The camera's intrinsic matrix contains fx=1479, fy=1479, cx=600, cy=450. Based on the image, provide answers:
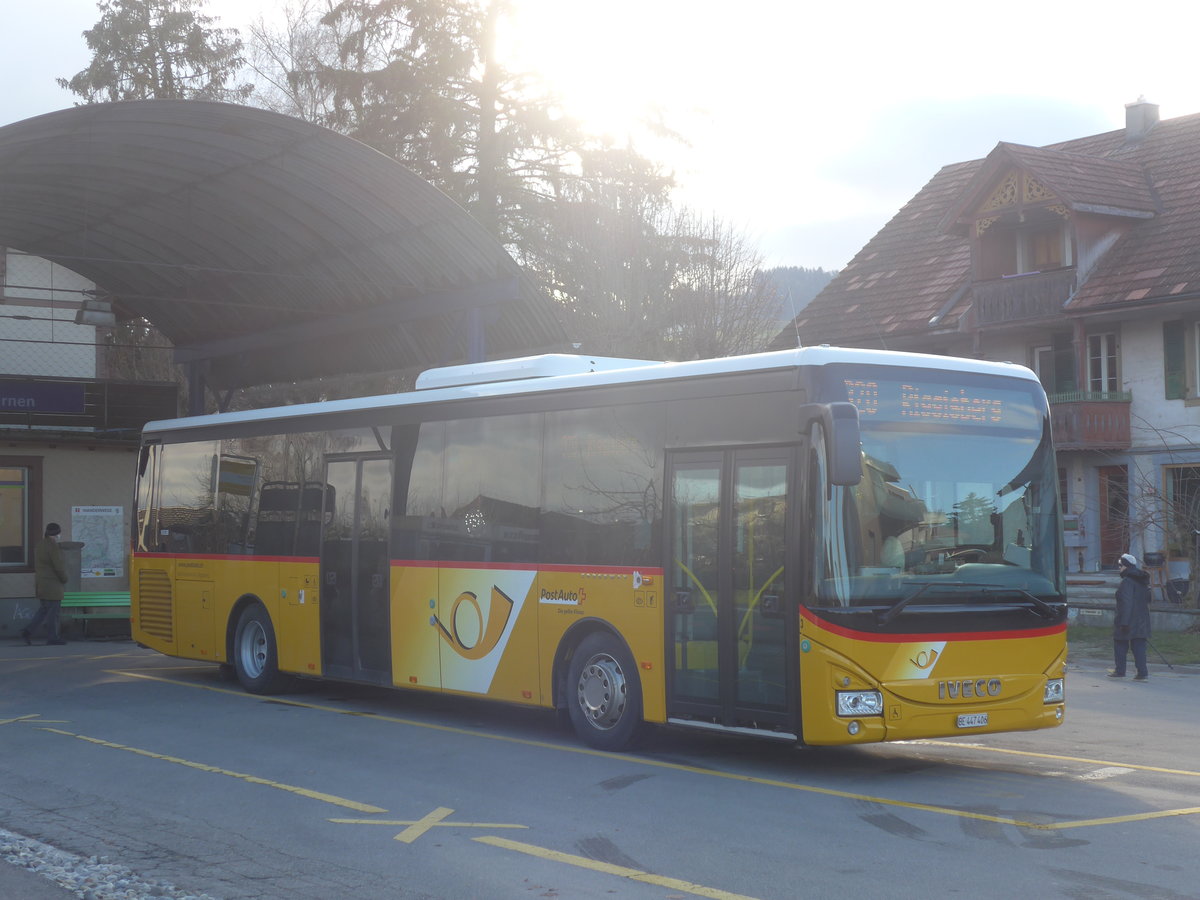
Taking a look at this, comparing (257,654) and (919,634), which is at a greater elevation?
(919,634)

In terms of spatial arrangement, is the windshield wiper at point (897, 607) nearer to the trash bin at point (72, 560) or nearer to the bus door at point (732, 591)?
the bus door at point (732, 591)

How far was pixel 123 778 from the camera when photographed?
1033 centimetres

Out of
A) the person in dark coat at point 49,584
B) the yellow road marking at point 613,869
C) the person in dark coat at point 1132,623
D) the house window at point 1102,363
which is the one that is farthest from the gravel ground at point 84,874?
the house window at point 1102,363

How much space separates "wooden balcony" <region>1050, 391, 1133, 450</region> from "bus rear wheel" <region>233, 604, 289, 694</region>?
2088cm

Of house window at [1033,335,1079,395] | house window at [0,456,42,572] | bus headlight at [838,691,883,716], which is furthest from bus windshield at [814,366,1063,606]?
house window at [1033,335,1079,395]

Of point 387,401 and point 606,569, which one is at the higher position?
point 387,401

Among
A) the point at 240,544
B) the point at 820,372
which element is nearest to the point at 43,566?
the point at 240,544

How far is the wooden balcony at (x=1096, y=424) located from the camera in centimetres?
3212

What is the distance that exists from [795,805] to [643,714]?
222 centimetres

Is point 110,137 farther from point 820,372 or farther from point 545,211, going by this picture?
point 545,211

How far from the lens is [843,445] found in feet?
30.7

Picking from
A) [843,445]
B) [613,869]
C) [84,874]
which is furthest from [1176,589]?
[84,874]

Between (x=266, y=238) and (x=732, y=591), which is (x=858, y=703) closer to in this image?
(x=732, y=591)

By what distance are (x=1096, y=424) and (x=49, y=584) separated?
→ 70.8 feet
